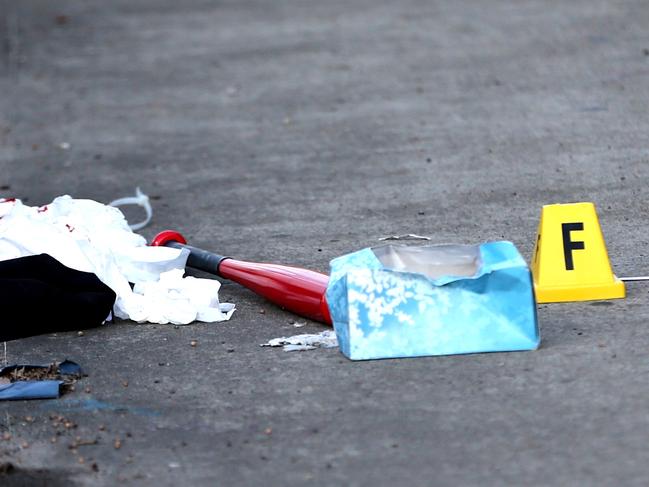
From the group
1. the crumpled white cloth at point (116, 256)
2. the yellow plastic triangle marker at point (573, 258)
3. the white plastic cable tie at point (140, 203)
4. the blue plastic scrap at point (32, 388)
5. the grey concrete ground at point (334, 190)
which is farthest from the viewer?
the white plastic cable tie at point (140, 203)

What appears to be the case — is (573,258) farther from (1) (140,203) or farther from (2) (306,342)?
(1) (140,203)

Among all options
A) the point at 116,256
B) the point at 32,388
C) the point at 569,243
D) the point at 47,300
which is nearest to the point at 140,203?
the point at 116,256

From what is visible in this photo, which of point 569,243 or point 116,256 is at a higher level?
point 569,243

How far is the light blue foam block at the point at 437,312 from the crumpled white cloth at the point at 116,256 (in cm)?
97

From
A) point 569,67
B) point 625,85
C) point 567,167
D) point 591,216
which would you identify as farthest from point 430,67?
point 591,216

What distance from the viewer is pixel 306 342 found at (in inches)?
197

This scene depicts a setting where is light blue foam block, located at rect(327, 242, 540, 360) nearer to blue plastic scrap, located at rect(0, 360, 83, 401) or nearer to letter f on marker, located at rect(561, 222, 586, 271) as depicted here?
letter f on marker, located at rect(561, 222, 586, 271)

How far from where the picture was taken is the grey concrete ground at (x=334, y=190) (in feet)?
13.0

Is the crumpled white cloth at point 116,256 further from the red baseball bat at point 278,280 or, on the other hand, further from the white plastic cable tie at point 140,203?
the white plastic cable tie at point 140,203

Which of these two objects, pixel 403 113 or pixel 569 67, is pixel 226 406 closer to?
pixel 403 113

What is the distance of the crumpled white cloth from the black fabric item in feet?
0.21

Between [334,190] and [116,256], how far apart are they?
7.27ft

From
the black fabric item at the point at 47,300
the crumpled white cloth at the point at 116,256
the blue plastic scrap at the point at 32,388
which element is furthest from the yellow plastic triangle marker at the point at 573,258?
the blue plastic scrap at the point at 32,388

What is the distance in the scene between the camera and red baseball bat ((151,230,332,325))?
526 centimetres
